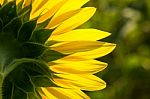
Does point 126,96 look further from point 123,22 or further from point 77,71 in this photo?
point 77,71

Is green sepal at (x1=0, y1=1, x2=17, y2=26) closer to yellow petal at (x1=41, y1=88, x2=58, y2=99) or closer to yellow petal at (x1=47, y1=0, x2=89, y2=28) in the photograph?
yellow petal at (x1=47, y1=0, x2=89, y2=28)

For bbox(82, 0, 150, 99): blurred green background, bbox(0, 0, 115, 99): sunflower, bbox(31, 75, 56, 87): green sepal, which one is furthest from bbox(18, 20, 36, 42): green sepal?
bbox(82, 0, 150, 99): blurred green background

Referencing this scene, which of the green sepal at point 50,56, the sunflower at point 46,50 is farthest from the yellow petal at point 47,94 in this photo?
the green sepal at point 50,56

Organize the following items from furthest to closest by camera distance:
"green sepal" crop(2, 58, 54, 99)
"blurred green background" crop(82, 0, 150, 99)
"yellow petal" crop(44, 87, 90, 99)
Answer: "blurred green background" crop(82, 0, 150, 99) < "yellow petal" crop(44, 87, 90, 99) < "green sepal" crop(2, 58, 54, 99)

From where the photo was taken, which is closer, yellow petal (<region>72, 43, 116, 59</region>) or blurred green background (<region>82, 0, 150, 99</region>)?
yellow petal (<region>72, 43, 116, 59</region>)

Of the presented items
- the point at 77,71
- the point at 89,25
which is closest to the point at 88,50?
the point at 77,71

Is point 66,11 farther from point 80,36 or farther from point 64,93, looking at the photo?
point 64,93

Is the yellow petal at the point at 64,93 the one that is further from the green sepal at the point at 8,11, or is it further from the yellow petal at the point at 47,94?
the green sepal at the point at 8,11
